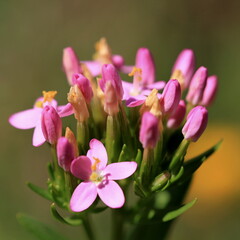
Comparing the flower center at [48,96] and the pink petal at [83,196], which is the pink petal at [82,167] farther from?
the flower center at [48,96]

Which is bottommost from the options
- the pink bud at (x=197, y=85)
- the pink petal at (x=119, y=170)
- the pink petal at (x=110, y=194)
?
the pink petal at (x=110, y=194)

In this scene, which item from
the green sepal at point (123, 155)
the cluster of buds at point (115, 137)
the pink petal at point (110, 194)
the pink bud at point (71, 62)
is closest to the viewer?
the pink petal at point (110, 194)

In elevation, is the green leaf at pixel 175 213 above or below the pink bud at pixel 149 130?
below

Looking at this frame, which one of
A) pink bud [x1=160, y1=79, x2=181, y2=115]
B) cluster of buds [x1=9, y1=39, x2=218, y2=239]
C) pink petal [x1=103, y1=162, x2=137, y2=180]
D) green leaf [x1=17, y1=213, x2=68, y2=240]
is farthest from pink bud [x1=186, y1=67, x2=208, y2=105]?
green leaf [x1=17, y1=213, x2=68, y2=240]

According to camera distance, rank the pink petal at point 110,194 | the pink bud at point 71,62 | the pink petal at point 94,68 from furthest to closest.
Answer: the pink petal at point 94,68, the pink bud at point 71,62, the pink petal at point 110,194

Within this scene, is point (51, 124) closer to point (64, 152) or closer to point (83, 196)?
point (64, 152)

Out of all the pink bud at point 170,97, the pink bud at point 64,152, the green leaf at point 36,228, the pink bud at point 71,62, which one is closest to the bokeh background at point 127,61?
the green leaf at point 36,228

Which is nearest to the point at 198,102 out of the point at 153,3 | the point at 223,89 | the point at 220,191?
the point at 220,191
